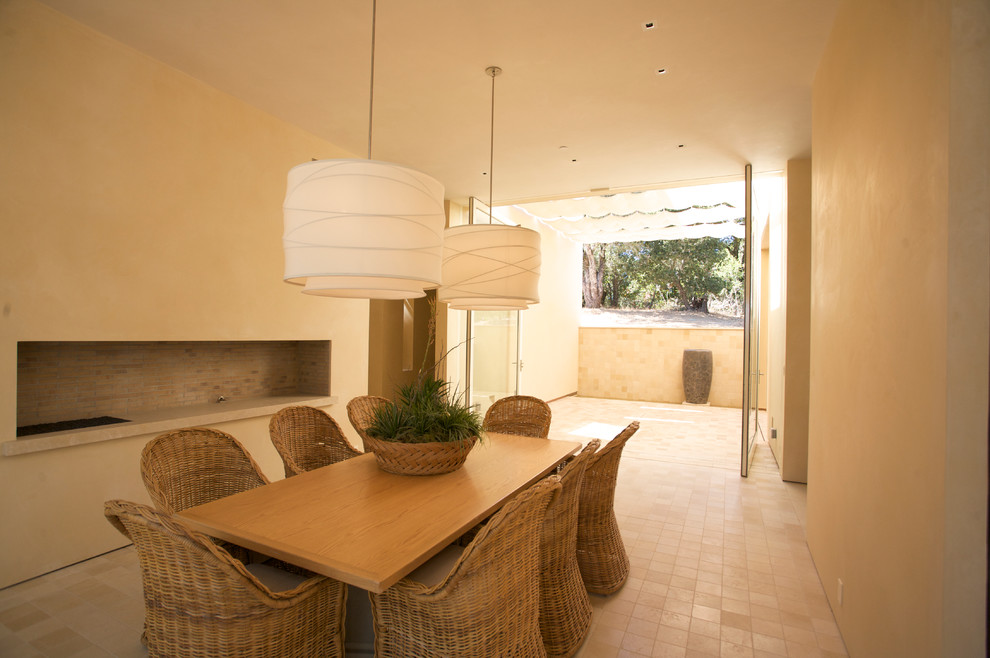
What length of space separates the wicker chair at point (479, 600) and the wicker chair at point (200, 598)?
0.90 feet

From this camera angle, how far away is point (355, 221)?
64.8 inches

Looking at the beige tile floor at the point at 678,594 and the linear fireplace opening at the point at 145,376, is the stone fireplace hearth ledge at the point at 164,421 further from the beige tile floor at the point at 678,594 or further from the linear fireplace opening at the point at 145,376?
the beige tile floor at the point at 678,594

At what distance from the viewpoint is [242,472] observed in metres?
2.34

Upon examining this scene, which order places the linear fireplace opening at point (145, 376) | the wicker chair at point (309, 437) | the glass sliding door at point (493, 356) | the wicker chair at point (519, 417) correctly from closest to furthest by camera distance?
1. the wicker chair at point (309, 437)
2. the linear fireplace opening at point (145, 376)
3. the wicker chair at point (519, 417)
4. the glass sliding door at point (493, 356)

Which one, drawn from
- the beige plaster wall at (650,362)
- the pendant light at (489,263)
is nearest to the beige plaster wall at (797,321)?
the pendant light at (489,263)

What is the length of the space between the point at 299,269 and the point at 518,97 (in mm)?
2442

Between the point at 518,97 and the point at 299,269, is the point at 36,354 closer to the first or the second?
the point at 299,269

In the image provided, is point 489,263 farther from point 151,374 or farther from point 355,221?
point 151,374

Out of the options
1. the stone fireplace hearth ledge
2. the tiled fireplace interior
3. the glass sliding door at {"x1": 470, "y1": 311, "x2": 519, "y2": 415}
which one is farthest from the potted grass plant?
the glass sliding door at {"x1": 470, "y1": 311, "x2": 519, "y2": 415}

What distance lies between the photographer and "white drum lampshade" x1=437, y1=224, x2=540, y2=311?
2.66 m

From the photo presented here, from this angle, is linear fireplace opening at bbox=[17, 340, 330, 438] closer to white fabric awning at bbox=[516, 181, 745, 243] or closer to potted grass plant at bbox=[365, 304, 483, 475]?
potted grass plant at bbox=[365, 304, 483, 475]

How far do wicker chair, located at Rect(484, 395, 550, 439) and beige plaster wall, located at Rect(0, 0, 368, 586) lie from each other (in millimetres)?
1830

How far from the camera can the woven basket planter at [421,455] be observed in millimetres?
2182

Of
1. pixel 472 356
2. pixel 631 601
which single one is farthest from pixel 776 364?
pixel 631 601
